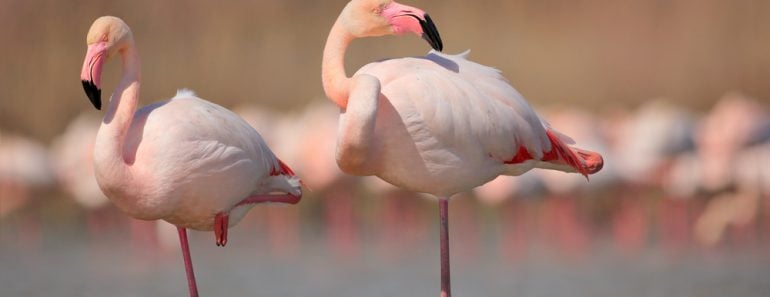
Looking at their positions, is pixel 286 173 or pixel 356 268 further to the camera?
pixel 356 268

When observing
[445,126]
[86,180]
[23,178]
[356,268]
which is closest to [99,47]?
[445,126]

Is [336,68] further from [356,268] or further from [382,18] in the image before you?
[356,268]

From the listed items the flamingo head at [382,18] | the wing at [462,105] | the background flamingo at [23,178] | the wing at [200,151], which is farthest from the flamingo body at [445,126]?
the background flamingo at [23,178]

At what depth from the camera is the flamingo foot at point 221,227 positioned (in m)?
4.51

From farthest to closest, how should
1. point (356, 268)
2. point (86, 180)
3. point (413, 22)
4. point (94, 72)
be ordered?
point (86, 180), point (356, 268), point (413, 22), point (94, 72)

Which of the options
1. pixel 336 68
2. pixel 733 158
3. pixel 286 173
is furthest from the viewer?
pixel 733 158

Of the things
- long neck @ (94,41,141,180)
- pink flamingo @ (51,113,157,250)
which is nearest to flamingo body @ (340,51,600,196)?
long neck @ (94,41,141,180)

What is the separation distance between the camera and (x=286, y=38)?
1226 centimetres

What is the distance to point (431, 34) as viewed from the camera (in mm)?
4223

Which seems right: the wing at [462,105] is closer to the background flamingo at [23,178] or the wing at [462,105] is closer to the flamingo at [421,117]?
the flamingo at [421,117]

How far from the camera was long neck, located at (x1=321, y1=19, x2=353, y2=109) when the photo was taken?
14.3 ft

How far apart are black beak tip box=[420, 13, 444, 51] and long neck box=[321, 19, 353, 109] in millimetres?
265

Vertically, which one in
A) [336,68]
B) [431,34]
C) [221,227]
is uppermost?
[431,34]

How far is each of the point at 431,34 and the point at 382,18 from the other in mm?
207
